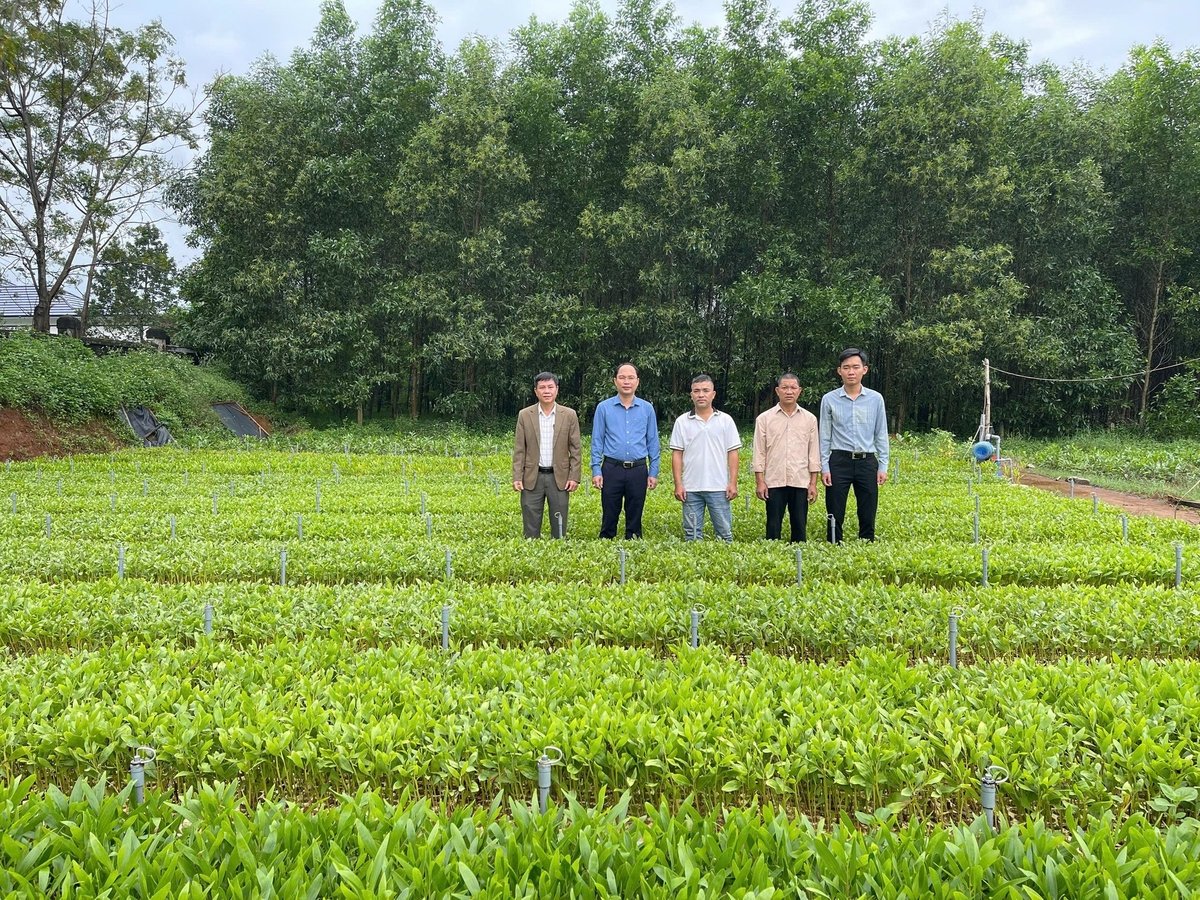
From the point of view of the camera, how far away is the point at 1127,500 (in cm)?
1441

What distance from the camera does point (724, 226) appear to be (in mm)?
24172

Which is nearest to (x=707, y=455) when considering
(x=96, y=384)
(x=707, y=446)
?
(x=707, y=446)

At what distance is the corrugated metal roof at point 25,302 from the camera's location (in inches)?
1280

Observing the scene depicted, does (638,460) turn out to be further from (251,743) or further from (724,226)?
(724,226)

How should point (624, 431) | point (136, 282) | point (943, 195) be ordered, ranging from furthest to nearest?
1. point (136, 282)
2. point (943, 195)
3. point (624, 431)

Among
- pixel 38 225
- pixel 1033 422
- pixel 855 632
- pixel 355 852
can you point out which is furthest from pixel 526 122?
pixel 355 852

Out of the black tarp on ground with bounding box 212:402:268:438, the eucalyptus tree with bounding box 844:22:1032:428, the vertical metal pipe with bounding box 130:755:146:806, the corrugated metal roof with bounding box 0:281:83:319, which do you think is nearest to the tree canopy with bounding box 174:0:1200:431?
the eucalyptus tree with bounding box 844:22:1032:428

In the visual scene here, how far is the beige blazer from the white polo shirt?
1036 mm

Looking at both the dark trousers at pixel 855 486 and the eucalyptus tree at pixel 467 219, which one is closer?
the dark trousers at pixel 855 486

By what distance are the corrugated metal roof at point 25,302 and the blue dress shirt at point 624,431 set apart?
3406 centimetres

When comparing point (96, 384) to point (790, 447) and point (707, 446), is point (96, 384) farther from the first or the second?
point (790, 447)

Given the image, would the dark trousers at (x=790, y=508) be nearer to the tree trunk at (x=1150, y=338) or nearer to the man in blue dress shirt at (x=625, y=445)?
the man in blue dress shirt at (x=625, y=445)

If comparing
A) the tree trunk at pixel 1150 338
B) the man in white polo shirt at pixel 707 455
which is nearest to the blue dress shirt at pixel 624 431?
the man in white polo shirt at pixel 707 455

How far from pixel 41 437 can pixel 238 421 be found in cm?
594
